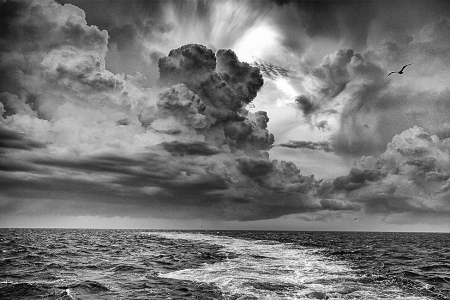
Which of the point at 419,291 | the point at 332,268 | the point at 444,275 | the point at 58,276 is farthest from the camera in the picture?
the point at 332,268

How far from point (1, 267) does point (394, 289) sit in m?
33.3

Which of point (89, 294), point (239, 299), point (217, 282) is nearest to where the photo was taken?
point (239, 299)

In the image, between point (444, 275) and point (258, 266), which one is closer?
point (444, 275)

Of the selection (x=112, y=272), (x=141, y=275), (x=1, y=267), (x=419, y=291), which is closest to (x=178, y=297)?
(x=141, y=275)

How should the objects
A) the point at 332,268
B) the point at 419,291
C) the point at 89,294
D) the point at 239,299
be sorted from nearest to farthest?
the point at 239,299, the point at 89,294, the point at 419,291, the point at 332,268

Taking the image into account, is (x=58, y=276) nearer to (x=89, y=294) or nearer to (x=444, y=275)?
(x=89, y=294)

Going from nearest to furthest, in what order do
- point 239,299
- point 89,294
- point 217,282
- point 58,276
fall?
point 239,299, point 89,294, point 217,282, point 58,276

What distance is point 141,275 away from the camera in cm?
2703

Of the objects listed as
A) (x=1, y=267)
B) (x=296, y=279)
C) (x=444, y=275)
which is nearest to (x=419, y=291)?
(x=296, y=279)

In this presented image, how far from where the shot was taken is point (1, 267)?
31609mm

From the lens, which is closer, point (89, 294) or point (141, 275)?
point (89, 294)

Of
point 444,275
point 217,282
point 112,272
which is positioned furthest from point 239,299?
point 444,275

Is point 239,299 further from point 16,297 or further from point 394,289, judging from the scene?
point 16,297

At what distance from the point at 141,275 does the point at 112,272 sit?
11.3 feet
